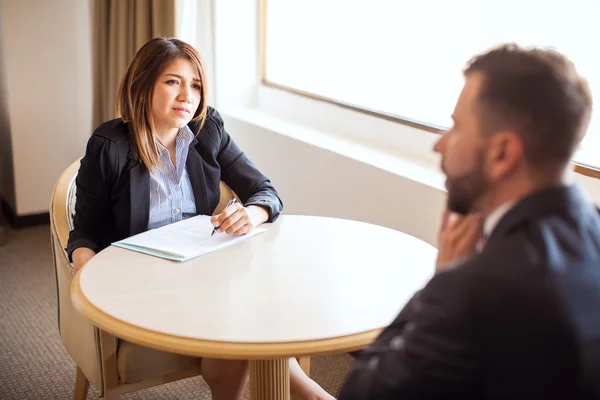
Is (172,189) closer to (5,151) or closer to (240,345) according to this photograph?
(240,345)

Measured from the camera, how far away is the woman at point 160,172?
2207 mm

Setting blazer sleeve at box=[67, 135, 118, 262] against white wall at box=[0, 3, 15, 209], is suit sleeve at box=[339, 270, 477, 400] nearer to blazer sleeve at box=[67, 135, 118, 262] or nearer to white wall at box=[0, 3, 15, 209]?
blazer sleeve at box=[67, 135, 118, 262]

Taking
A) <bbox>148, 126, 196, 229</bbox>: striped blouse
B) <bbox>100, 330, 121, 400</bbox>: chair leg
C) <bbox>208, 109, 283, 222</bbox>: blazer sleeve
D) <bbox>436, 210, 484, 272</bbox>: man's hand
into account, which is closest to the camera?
<bbox>436, 210, 484, 272</bbox>: man's hand

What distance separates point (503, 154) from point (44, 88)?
372cm

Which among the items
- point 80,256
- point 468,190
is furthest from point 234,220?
point 468,190

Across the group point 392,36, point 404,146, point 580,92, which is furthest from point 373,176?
point 580,92

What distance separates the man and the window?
130 cm

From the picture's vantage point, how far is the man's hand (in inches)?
47.3

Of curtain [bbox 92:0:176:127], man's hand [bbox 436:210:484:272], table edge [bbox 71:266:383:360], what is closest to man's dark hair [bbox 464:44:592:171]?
man's hand [bbox 436:210:484:272]

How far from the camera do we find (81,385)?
2.36 metres

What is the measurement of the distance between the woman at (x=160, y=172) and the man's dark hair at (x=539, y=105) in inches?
46.4

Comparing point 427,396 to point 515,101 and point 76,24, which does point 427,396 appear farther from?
point 76,24

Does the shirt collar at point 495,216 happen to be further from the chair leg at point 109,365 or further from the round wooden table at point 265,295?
the chair leg at point 109,365

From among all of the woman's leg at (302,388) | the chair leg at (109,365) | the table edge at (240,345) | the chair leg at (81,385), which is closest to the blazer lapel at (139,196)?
the chair leg at (109,365)
